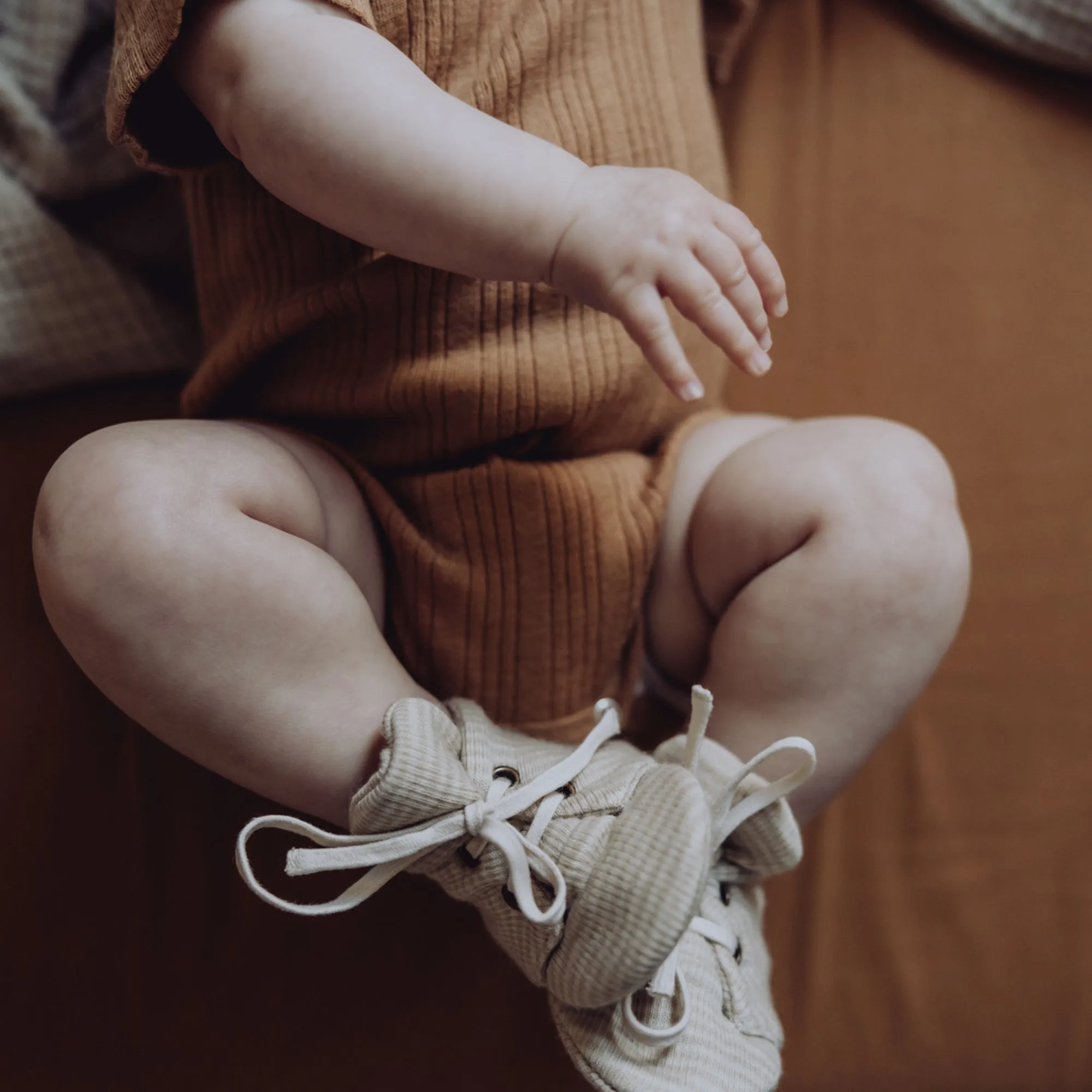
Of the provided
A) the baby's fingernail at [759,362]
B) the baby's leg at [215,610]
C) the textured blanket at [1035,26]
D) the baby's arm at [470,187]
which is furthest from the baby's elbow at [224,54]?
the textured blanket at [1035,26]

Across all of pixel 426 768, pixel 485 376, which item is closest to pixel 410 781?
pixel 426 768

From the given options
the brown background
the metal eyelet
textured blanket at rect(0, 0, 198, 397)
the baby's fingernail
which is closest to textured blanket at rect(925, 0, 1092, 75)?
the brown background

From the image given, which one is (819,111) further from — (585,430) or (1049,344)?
(585,430)

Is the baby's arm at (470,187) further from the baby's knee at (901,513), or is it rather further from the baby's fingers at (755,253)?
the baby's knee at (901,513)

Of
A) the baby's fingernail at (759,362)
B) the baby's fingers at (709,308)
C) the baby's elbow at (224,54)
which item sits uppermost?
the baby's elbow at (224,54)

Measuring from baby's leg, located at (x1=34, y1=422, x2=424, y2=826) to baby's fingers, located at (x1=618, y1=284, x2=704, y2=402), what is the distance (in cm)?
20

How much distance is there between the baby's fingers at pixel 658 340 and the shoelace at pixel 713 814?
16 centimetres

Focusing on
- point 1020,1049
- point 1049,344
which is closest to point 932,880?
point 1020,1049

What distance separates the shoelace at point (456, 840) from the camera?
495 millimetres

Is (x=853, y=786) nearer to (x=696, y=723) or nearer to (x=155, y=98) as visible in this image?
(x=696, y=723)

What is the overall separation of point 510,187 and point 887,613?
30 cm

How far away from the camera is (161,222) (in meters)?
0.73

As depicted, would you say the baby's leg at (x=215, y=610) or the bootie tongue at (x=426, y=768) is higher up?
the baby's leg at (x=215, y=610)

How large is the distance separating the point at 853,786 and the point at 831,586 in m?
0.27
